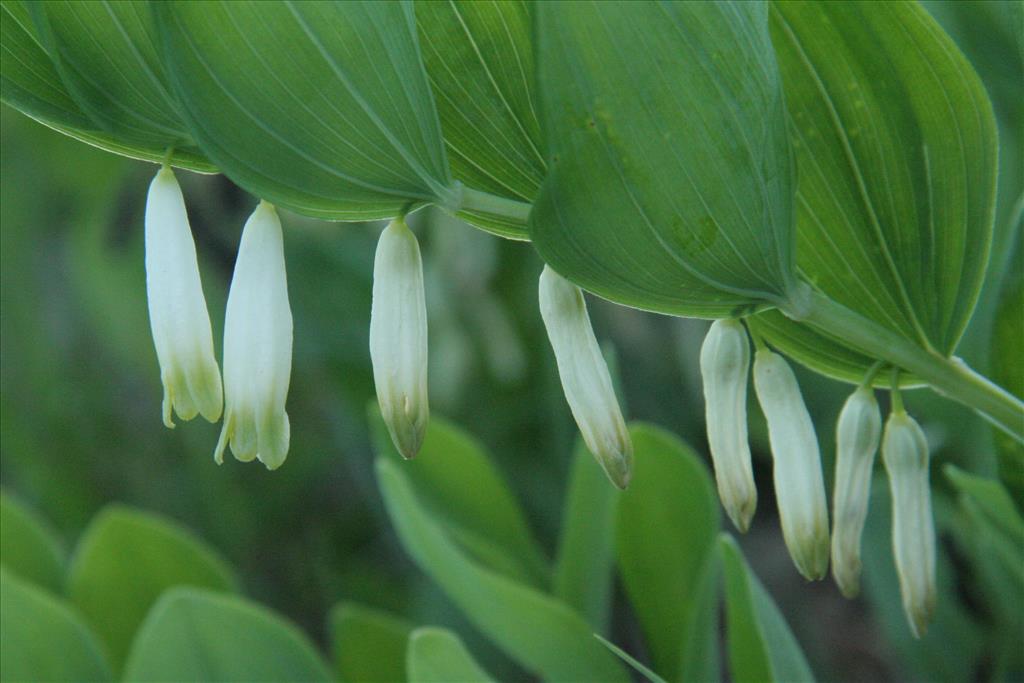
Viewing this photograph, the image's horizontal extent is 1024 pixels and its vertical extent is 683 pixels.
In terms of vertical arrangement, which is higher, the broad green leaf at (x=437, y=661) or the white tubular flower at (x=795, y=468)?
the white tubular flower at (x=795, y=468)

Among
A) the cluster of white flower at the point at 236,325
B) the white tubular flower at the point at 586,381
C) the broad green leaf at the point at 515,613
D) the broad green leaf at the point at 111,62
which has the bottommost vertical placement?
the broad green leaf at the point at 515,613

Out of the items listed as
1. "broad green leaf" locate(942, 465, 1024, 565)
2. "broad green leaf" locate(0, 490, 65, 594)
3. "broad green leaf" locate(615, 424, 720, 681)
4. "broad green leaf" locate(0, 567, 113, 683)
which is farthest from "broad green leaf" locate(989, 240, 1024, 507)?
"broad green leaf" locate(0, 490, 65, 594)

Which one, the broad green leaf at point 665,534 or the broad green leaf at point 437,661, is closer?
the broad green leaf at point 437,661

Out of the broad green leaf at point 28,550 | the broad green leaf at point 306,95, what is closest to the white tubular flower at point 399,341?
the broad green leaf at point 306,95

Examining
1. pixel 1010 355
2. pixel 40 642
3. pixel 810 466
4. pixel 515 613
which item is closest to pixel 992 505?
pixel 1010 355

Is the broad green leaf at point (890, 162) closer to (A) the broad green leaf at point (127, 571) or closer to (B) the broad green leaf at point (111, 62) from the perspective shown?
(B) the broad green leaf at point (111, 62)
